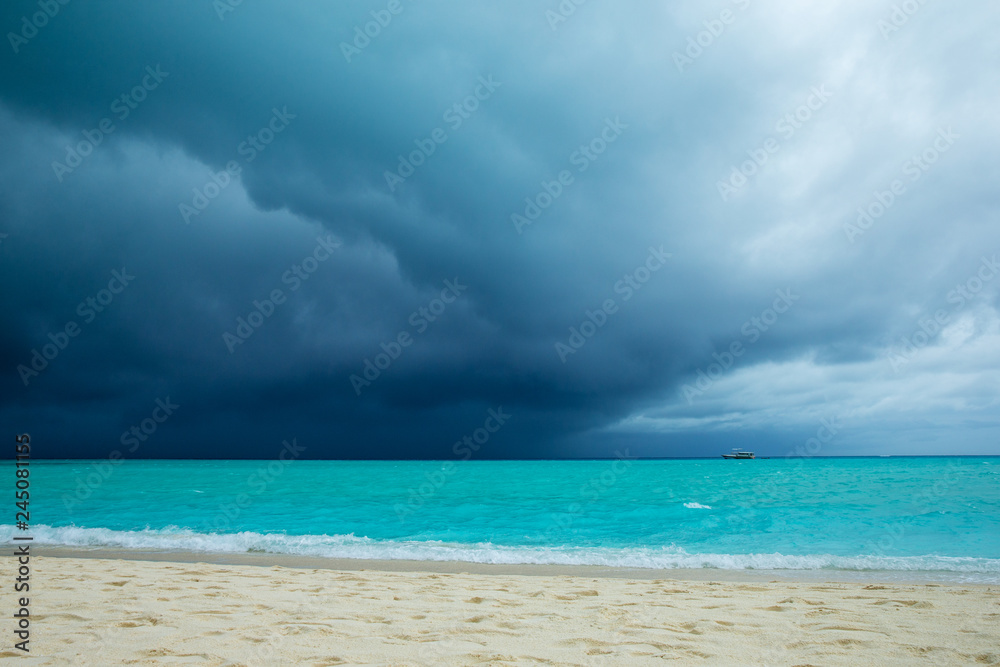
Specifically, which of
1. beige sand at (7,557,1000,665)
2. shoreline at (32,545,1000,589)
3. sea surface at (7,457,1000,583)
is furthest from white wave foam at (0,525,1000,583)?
beige sand at (7,557,1000,665)

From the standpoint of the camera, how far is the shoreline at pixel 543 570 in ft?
36.7

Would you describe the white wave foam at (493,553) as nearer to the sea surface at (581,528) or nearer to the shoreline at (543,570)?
the sea surface at (581,528)

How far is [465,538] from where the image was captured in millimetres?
18656

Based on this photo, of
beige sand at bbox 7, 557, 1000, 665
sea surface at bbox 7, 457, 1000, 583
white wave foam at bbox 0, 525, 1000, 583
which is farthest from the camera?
sea surface at bbox 7, 457, 1000, 583

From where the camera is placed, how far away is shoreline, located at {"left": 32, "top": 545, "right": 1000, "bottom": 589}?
11.2 meters

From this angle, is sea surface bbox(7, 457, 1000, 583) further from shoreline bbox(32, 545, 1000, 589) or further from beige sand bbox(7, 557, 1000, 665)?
beige sand bbox(7, 557, 1000, 665)

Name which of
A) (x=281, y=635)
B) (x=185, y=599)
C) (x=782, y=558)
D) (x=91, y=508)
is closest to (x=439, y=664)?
(x=281, y=635)

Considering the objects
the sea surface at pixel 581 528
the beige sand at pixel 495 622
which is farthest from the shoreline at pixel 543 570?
the beige sand at pixel 495 622

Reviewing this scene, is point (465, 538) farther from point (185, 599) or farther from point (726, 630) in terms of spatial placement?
point (726, 630)

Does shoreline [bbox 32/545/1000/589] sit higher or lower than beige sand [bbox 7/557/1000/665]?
lower

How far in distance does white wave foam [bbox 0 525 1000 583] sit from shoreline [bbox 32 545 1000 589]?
1.74ft

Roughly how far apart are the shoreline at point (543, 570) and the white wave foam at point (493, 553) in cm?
53

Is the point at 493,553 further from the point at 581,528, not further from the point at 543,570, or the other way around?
the point at 581,528

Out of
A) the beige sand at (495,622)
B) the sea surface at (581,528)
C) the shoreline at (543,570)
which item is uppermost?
the beige sand at (495,622)
